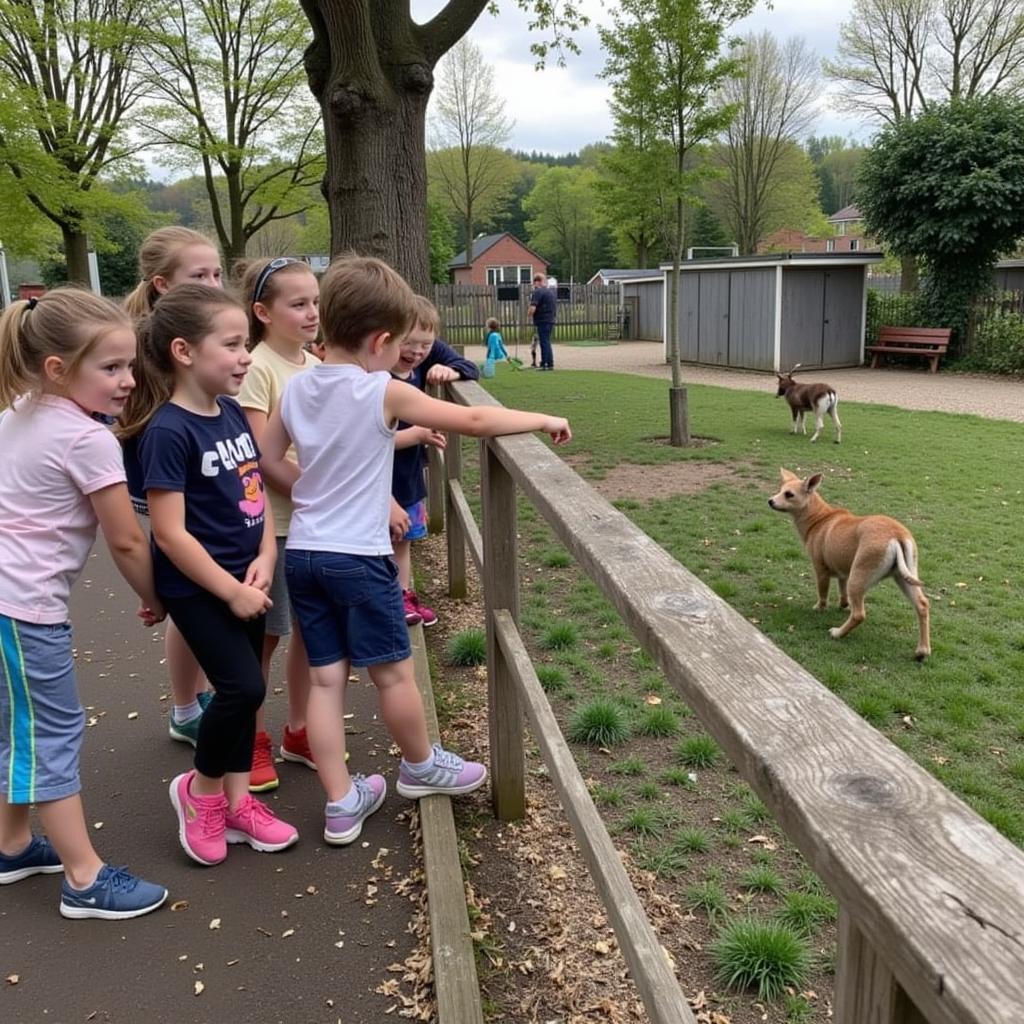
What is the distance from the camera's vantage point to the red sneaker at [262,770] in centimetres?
312

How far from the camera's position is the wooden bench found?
20234mm

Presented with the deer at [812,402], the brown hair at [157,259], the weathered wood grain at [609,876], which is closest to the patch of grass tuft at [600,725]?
the weathered wood grain at [609,876]

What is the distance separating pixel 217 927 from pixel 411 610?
8.30 ft

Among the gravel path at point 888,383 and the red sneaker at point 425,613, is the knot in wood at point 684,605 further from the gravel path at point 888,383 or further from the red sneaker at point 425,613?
the gravel path at point 888,383

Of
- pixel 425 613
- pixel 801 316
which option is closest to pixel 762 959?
pixel 425 613

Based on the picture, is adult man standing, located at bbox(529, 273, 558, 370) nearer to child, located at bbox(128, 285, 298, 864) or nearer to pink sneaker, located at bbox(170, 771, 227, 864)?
child, located at bbox(128, 285, 298, 864)

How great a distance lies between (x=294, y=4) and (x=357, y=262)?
2680 centimetres

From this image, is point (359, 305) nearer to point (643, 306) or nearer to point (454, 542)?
point (454, 542)

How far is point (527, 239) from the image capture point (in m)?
91.2

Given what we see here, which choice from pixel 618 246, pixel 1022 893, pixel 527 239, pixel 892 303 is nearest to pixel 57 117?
pixel 892 303

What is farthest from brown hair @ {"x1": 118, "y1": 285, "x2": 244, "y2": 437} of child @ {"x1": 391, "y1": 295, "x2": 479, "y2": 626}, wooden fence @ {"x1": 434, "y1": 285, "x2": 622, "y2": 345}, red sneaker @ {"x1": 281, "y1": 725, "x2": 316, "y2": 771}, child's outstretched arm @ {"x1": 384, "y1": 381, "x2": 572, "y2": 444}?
wooden fence @ {"x1": 434, "y1": 285, "x2": 622, "y2": 345}

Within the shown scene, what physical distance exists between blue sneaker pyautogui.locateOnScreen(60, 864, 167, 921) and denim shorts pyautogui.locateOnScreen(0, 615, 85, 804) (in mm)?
291

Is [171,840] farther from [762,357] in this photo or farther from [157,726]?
[762,357]

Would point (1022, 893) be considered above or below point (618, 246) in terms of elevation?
below
